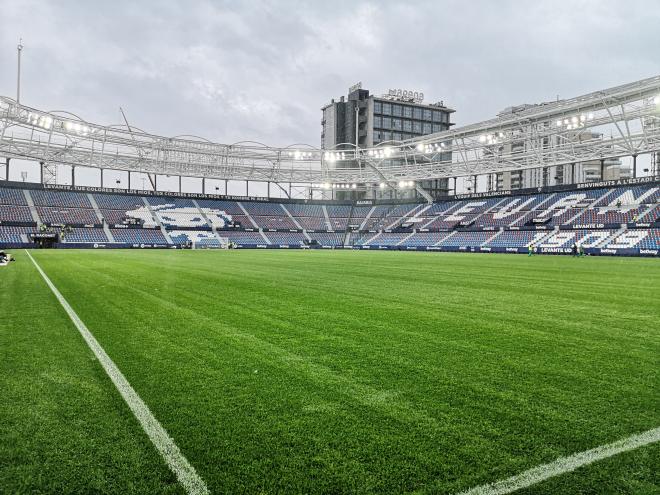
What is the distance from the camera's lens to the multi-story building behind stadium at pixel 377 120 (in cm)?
7988

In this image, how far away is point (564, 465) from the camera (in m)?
2.59

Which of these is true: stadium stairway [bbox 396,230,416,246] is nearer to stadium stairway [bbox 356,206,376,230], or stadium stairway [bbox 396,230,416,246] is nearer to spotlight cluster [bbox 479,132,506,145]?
stadium stairway [bbox 356,206,376,230]

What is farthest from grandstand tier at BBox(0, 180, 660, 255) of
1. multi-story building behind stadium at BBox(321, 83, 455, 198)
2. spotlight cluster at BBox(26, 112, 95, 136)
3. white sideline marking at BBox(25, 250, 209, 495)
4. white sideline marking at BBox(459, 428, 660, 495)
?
white sideline marking at BBox(25, 250, 209, 495)

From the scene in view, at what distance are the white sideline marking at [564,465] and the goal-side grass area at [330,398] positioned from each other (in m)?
0.05

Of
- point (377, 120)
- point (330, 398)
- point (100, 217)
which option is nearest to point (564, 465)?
point (330, 398)

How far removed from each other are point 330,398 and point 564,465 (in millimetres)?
1741

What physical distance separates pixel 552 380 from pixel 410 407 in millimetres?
1588

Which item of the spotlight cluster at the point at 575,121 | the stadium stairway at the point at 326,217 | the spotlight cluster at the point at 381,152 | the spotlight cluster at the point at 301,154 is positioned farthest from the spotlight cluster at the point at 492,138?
the stadium stairway at the point at 326,217

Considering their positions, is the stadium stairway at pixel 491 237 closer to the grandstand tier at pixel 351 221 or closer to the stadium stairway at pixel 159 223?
the grandstand tier at pixel 351 221

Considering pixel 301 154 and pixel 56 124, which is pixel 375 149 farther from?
pixel 56 124

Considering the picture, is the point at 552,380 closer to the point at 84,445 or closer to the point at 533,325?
the point at 533,325

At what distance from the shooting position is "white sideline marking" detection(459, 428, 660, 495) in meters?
2.36

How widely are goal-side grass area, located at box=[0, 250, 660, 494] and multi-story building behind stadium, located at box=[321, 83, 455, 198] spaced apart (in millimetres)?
73260

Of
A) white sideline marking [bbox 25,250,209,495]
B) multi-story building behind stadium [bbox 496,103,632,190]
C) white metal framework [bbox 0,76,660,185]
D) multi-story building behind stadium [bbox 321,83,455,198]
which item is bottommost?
white sideline marking [bbox 25,250,209,495]
